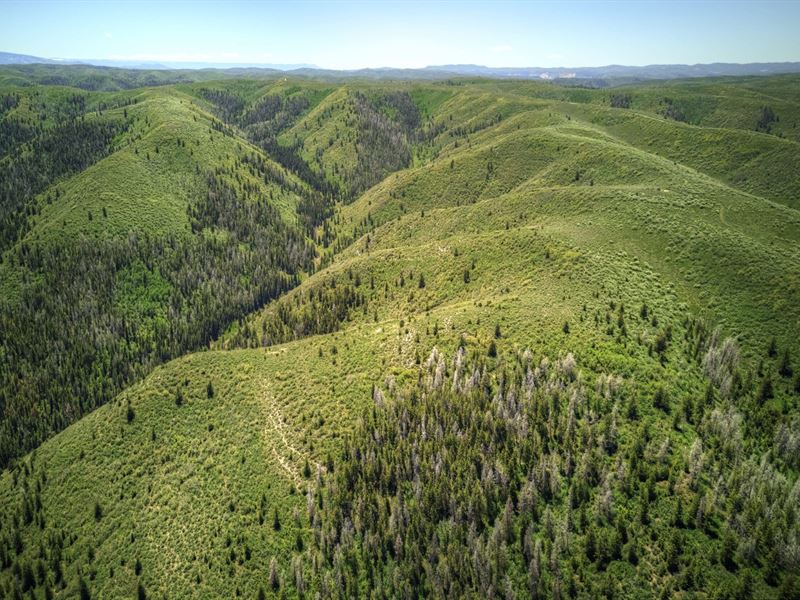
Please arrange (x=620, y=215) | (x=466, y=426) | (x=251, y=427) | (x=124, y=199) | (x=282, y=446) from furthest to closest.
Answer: (x=124, y=199) → (x=620, y=215) → (x=251, y=427) → (x=282, y=446) → (x=466, y=426)

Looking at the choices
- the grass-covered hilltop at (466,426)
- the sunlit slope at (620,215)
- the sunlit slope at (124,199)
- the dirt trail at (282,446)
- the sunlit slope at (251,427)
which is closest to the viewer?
the grass-covered hilltop at (466,426)

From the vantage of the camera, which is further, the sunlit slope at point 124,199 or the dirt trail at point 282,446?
the sunlit slope at point 124,199

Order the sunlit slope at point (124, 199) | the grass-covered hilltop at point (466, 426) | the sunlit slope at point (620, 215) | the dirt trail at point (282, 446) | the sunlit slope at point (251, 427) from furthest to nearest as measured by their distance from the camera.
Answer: the sunlit slope at point (124, 199) → the sunlit slope at point (620, 215) → the dirt trail at point (282, 446) → the sunlit slope at point (251, 427) → the grass-covered hilltop at point (466, 426)

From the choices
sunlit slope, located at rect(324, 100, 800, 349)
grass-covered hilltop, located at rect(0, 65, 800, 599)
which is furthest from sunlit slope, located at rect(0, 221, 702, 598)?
sunlit slope, located at rect(324, 100, 800, 349)

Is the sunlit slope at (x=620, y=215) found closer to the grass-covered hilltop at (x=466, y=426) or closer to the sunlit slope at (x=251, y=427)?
the grass-covered hilltop at (x=466, y=426)

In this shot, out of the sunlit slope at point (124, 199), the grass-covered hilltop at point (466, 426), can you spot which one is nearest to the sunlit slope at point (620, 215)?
the grass-covered hilltop at point (466, 426)

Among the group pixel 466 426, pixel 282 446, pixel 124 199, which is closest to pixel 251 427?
pixel 282 446

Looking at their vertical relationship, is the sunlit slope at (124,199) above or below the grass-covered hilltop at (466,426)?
above

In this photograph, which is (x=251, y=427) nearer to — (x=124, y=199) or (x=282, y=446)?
(x=282, y=446)

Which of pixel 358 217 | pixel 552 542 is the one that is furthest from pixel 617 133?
pixel 552 542

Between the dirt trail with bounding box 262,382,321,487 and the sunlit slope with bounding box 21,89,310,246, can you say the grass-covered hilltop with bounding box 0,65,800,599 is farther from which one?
the sunlit slope with bounding box 21,89,310,246

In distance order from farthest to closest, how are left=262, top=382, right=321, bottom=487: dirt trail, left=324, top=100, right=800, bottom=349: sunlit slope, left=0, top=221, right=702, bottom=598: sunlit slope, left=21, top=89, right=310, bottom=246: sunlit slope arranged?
left=21, top=89, right=310, bottom=246: sunlit slope → left=324, top=100, right=800, bottom=349: sunlit slope → left=262, top=382, right=321, bottom=487: dirt trail → left=0, top=221, right=702, bottom=598: sunlit slope
